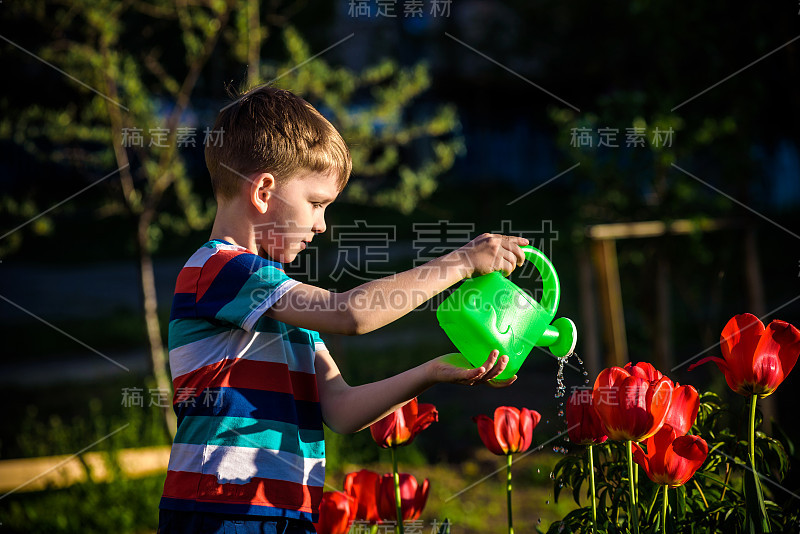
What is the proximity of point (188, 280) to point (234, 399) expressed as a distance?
8.4 inches

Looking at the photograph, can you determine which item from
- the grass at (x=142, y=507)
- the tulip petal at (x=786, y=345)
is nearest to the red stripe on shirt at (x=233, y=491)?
the tulip petal at (x=786, y=345)

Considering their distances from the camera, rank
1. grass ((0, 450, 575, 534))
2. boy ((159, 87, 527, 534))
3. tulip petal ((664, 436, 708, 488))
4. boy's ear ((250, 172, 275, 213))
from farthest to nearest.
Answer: grass ((0, 450, 575, 534)) → boy's ear ((250, 172, 275, 213)) → boy ((159, 87, 527, 534)) → tulip petal ((664, 436, 708, 488))

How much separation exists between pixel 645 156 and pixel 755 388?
106 inches

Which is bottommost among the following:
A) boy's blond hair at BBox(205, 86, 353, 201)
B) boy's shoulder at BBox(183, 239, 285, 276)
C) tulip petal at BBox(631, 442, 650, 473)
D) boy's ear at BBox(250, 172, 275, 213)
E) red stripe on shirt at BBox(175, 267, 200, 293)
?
tulip petal at BBox(631, 442, 650, 473)

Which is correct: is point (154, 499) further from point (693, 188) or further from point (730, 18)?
point (730, 18)

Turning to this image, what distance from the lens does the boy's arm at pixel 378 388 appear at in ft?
3.57

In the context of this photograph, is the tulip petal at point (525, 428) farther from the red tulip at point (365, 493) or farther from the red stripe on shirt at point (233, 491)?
the red stripe on shirt at point (233, 491)

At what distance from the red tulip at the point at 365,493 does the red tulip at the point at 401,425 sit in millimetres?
91

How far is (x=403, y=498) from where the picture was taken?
1389mm

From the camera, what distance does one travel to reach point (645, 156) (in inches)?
143

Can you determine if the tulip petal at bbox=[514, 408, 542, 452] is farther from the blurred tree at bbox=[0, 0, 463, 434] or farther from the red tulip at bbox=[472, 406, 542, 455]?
the blurred tree at bbox=[0, 0, 463, 434]

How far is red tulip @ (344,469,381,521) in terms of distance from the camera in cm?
135

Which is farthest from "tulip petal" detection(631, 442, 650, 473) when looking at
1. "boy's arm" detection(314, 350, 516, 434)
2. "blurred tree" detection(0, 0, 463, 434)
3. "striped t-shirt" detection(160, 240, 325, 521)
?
"blurred tree" detection(0, 0, 463, 434)

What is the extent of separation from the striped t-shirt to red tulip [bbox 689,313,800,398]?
69 cm
